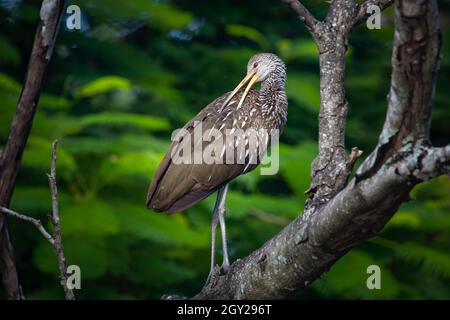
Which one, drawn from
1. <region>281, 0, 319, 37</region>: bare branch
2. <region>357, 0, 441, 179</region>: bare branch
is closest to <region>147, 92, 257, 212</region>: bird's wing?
<region>281, 0, 319, 37</region>: bare branch

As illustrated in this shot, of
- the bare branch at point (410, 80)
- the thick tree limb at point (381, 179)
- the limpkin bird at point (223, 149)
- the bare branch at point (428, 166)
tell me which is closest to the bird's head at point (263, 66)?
the limpkin bird at point (223, 149)

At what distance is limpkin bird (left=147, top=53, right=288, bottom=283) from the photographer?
7141 millimetres

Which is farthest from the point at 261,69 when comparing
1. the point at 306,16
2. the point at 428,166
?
the point at 428,166

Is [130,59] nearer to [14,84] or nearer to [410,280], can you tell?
[14,84]

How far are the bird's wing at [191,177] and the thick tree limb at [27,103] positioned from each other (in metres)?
1.10

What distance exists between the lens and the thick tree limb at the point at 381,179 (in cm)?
422

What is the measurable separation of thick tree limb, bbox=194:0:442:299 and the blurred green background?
115 inches

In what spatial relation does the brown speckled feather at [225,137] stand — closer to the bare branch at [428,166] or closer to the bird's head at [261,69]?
the bird's head at [261,69]

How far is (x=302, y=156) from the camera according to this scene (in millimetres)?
8922

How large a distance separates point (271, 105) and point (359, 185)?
313 centimetres

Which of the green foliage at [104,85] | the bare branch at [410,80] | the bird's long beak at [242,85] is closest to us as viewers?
the bare branch at [410,80]

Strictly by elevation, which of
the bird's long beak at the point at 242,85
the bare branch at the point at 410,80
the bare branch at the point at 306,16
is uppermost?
the bare branch at the point at 306,16

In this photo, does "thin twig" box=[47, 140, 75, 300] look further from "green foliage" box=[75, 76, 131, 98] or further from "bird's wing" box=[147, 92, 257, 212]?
"green foliage" box=[75, 76, 131, 98]

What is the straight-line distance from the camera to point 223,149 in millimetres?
7410
